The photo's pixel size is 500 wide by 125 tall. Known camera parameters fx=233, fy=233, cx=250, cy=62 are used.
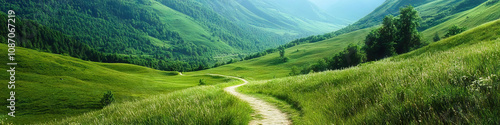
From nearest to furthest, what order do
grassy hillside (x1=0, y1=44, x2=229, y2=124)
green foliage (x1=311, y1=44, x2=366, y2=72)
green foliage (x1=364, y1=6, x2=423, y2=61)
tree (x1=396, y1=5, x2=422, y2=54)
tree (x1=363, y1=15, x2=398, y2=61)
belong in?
grassy hillside (x1=0, y1=44, x2=229, y2=124) < tree (x1=396, y1=5, x2=422, y2=54) < green foliage (x1=364, y1=6, x2=423, y2=61) < tree (x1=363, y1=15, x2=398, y2=61) < green foliage (x1=311, y1=44, x2=366, y2=72)

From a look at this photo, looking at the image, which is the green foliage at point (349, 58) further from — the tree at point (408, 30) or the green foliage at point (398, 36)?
the tree at point (408, 30)

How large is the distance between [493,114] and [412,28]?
78.2 meters

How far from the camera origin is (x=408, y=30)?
2643 inches

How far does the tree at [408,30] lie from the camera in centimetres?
6550

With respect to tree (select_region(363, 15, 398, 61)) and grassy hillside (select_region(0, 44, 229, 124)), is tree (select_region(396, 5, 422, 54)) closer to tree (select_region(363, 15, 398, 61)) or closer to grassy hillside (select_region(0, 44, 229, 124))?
tree (select_region(363, 15, 398, 61))

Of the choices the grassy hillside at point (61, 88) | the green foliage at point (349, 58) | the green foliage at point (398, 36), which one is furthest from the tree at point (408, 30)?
the grassy hillside at point (61, 88)

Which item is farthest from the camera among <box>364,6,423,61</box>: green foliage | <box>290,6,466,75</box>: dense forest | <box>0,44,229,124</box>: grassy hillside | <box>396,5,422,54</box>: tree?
<box>290,6,466,75</box>: dense forest

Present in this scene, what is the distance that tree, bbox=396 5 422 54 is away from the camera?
65.5 metres

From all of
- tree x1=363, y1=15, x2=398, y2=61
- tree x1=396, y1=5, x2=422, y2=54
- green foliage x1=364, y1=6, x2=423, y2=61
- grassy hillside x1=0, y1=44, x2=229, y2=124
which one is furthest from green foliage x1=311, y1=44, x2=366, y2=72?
grassy hillside x1=0, y1=44, x2=229, y2=124

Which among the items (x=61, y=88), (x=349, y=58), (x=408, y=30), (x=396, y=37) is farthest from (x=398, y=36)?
(x=61, y=88)

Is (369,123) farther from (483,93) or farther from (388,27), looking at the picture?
(388,27)

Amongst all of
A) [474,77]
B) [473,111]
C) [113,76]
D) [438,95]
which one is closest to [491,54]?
[474,77]

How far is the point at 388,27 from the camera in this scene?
234 ft

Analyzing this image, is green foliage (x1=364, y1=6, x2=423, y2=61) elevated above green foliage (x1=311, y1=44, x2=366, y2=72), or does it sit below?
above
